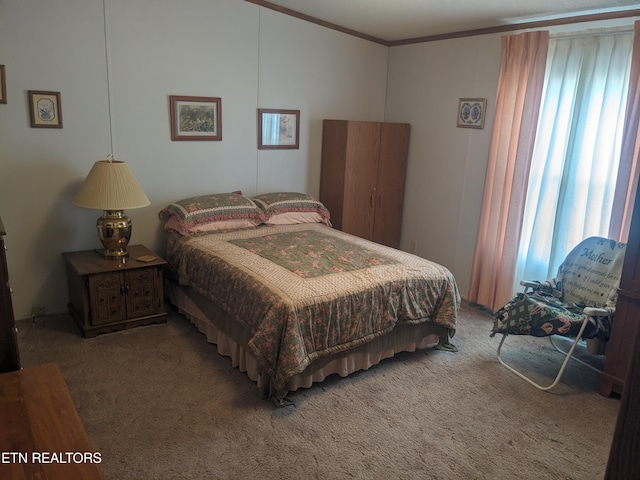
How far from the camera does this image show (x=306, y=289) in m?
2.80

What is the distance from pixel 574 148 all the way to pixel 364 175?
189 centimetres

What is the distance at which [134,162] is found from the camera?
3838mm

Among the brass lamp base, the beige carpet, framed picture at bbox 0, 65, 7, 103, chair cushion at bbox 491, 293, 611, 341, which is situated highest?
framed picture at bbox 0, 65, 7, 103


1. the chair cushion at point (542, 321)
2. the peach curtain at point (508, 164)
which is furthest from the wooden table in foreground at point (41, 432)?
the peach curtain at point (508, 164)

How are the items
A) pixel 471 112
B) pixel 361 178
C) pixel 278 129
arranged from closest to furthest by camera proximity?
pixel 471 112 → pixel 278 129 → pixel 361 178

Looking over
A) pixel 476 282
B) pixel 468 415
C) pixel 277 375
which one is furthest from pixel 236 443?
pixel 476 282

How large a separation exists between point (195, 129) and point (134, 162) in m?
0.59

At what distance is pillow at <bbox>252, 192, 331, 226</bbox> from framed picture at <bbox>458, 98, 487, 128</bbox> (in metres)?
1.55

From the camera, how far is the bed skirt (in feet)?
9.34

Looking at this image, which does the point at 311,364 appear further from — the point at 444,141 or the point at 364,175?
the point at 444,141

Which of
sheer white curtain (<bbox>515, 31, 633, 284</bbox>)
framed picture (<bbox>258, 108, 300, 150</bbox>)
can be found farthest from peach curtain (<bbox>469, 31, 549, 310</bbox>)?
framed picture (<bbox>258, 108, 300, 150</bbox>)

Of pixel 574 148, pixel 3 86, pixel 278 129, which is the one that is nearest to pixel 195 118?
pixel 278 129

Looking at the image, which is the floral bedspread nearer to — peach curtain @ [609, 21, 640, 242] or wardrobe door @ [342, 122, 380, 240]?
wardrobe door @ [342, 122, 380, 240]

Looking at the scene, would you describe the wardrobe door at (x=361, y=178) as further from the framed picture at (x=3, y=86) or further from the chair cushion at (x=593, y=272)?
the framed picture at (x=3, y=86)
